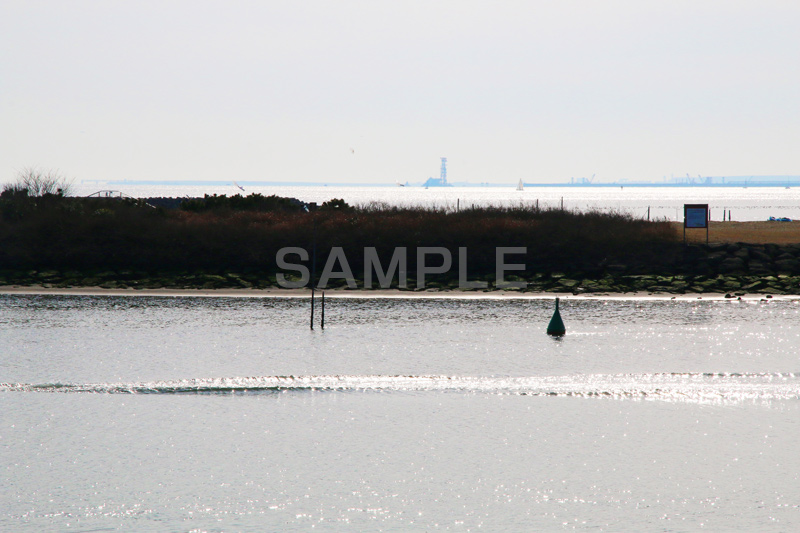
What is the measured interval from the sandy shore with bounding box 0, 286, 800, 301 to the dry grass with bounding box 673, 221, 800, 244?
10053mm

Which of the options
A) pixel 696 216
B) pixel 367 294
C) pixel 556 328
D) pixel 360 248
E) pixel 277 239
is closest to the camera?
pixel 556 328

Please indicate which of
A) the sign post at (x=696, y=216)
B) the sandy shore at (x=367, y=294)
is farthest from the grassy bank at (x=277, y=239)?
the sandy shore at (x=367, y=294)

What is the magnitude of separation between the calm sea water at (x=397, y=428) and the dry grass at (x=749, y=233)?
22.5 metres

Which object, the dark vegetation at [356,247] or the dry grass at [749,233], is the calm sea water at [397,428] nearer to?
the dark vegetation at [356,247]

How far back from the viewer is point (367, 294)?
37.3 meters

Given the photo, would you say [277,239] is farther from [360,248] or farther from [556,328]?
[556,328]

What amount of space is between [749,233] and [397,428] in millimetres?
42482

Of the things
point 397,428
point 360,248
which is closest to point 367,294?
point 360,248

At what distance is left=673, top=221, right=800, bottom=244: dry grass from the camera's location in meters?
46.7

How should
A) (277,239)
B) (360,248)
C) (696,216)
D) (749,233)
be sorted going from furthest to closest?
(749,233) → (277,239) → (360,248) → (696,216)

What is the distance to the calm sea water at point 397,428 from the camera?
430 inches

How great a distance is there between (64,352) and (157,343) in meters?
2.53

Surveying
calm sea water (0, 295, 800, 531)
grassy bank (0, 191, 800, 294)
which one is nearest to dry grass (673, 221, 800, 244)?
grassy bank (0, 191, 800, 294)

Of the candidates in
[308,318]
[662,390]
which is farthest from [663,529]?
[308,318]
